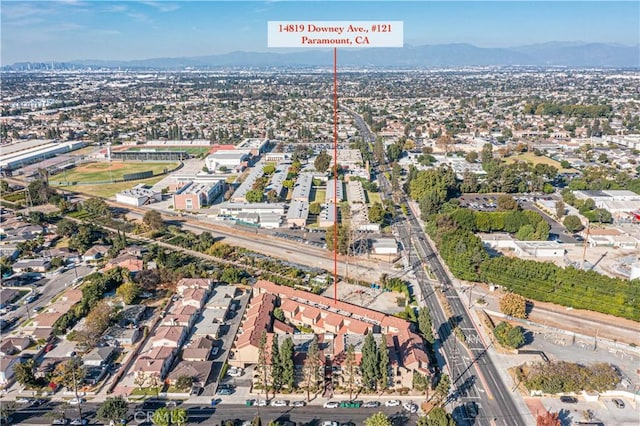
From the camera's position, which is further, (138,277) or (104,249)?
(104,249)

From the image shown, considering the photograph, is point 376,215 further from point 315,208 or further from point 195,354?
point 195,354

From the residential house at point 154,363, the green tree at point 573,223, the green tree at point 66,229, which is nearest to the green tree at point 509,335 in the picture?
the residential house at point 154,363

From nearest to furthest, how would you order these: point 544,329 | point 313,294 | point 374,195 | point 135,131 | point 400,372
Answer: point 400,372, point 544,329, point 313,294, point 374,195, point 135,131

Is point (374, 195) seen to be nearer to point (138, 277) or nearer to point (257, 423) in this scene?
point (138, 277)

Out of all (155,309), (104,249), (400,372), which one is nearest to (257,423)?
(400,372)

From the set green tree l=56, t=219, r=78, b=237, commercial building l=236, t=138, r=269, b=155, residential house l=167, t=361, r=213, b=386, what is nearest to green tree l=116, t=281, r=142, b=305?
residential house l=167, t=361, r=213, b=386

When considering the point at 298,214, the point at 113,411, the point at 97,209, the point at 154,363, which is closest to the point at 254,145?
the point at 97,209
